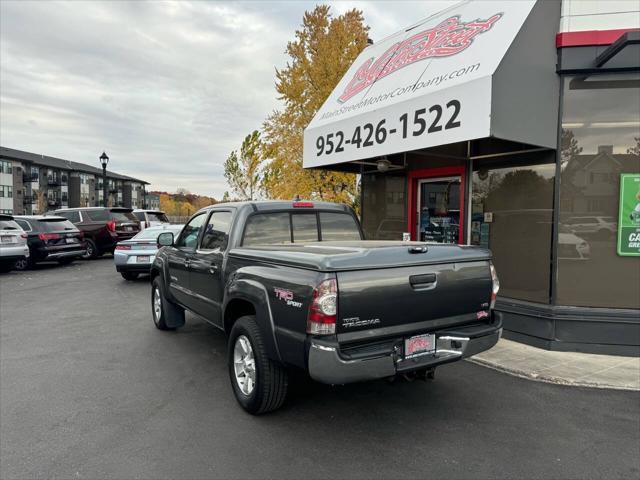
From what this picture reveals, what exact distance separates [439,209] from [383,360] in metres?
5.48

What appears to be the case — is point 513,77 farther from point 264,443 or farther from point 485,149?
point 264,443

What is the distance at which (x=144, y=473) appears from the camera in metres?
2.90

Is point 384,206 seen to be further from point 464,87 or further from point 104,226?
point 104,226

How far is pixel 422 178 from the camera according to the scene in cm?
825

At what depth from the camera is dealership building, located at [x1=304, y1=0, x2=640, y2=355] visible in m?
5.34

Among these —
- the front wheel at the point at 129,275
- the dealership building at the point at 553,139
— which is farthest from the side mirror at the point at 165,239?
the front wheel at the point at 129,275

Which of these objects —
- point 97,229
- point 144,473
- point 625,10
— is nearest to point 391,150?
point 625,10

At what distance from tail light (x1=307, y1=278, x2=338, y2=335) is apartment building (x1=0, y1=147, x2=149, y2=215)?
58.5 metres

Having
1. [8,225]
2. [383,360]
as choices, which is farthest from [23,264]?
[383,360]

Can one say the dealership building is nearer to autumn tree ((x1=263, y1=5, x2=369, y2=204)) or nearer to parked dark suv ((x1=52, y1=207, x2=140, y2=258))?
autumn tree ((x1=263, y1=5, x2=369, y2=204))

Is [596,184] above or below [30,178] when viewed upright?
below

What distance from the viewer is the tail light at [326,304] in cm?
288

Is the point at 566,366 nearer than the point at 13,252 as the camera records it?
Yes

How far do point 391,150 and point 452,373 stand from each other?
3273 mm
